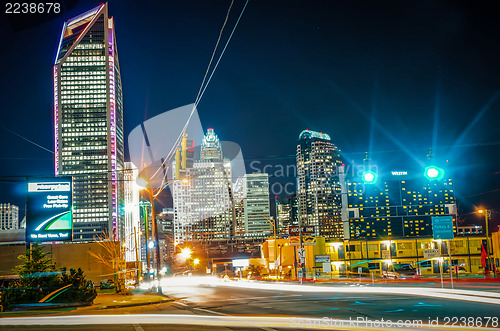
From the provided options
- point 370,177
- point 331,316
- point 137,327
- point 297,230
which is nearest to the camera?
point 137,327

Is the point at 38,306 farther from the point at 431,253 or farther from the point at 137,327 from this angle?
the point at 431,253

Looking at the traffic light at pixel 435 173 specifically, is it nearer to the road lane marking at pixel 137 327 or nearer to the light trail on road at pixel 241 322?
the light trail on road at pixel 241 322

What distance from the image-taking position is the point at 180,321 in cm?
1617

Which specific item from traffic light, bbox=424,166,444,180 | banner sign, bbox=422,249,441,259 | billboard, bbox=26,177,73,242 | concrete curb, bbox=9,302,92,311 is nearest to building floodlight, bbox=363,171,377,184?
traffic light, bbox=424,166,444,180

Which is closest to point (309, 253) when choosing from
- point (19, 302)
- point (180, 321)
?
point (19, 302)

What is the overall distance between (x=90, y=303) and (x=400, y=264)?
47104 millimetres

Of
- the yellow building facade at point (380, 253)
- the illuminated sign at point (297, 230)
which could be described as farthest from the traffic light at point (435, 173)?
the yellow building facade at point (380, 253)

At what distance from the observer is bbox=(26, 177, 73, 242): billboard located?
28172 mm

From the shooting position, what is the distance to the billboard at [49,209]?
28.2 meters

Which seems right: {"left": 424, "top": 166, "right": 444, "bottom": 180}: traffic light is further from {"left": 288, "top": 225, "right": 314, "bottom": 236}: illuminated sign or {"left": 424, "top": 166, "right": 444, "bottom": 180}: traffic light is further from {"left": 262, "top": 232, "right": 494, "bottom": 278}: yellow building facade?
{"left": 262, "top": 232, "right": 494, "bottom": 278}: yellow building facade

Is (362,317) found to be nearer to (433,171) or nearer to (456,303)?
(456,303)

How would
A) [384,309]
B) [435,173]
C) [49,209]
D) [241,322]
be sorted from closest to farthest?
[241,322]
[384,309]
[435,173]
[49,209]

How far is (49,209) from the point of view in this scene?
28.6m

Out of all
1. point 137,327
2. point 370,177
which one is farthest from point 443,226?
point 137,327
